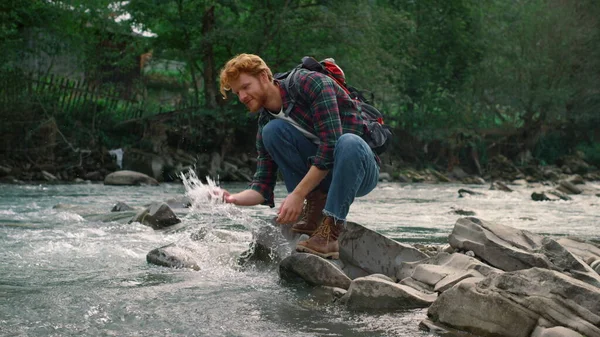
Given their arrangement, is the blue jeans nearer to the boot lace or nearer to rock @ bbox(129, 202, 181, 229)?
the boot lace

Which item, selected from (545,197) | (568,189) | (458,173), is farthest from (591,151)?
(545,197)

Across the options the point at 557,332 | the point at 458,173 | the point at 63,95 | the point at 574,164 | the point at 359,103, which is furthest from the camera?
the point at 574,164

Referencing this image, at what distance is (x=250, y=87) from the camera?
388 cm

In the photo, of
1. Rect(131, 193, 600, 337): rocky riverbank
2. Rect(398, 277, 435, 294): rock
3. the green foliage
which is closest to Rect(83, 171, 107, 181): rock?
Rect(131, 193, 600, 337): rocky riverbank

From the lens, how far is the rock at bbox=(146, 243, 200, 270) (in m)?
4.36

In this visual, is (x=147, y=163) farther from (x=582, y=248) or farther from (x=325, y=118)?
(x=325, y=118)

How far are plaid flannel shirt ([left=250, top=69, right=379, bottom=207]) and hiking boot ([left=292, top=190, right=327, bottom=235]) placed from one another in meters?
0.21

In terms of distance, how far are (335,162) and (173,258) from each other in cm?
122

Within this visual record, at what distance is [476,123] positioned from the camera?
30.2 meters

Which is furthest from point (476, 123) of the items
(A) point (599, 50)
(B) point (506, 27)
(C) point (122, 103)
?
(C) point (122, 103)

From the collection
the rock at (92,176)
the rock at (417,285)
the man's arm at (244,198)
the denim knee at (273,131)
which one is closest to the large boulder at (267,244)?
the man's arm at (244,198)

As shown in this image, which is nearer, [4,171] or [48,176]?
[4,171]

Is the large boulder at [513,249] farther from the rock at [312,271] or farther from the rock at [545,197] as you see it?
the rock at [545,197]

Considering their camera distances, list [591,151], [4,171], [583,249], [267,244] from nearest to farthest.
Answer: [267,244] → [583,249] → [4,171] → [591,151]
